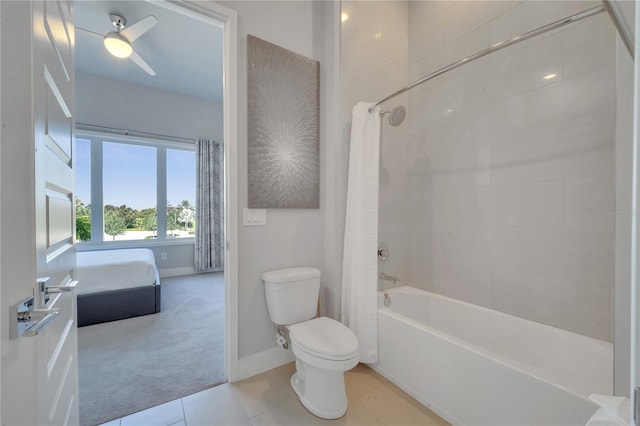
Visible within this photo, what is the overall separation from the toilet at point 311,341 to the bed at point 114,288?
1.77 m

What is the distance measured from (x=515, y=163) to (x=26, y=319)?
7.46 feet

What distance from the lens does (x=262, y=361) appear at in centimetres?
180

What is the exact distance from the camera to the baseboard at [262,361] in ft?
5.66

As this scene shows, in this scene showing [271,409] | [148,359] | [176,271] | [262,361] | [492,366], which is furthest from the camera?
[176,271]

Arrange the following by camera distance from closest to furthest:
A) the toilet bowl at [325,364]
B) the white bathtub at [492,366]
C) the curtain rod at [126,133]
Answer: the white bathtub at [492,366] < the toilet bowl at [325,364] < the curtain rod at [126,133]

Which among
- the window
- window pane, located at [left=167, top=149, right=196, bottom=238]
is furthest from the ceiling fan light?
window pane, located at [left=167, top=149, right=196, bottom=238]

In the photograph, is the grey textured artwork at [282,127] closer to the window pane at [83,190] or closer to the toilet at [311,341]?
the toilet at [311,341]

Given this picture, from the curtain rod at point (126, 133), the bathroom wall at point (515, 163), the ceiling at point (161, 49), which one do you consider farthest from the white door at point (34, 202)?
the curtain rod at point (126, 133)

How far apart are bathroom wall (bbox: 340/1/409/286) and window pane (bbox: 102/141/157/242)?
3794mm

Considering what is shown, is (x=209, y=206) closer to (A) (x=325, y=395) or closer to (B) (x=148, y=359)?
(B) (x=148, y=359)

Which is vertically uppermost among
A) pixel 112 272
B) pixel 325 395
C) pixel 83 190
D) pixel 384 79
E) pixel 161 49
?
pixel 161 49

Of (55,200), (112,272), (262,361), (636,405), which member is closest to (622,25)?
(636,405)

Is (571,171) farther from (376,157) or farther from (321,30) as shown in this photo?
(321,30)

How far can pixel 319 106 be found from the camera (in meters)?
2.03
